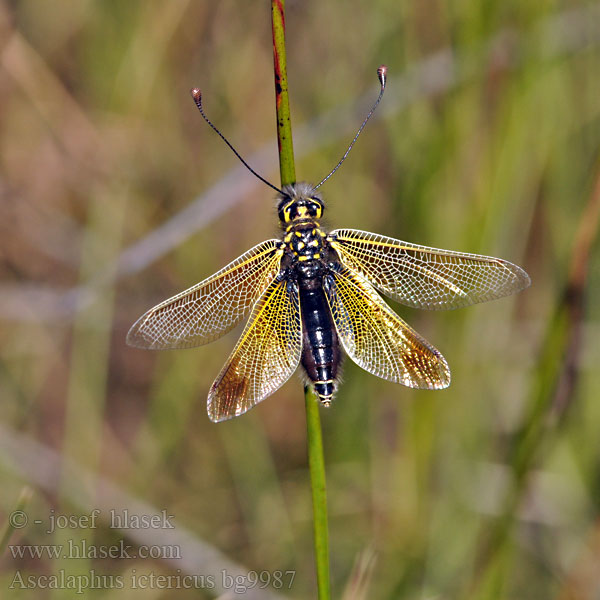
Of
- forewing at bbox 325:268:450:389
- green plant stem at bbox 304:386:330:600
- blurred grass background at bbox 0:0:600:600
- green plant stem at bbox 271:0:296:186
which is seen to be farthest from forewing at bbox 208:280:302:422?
blurred grass background at bbox 0:0:600:600

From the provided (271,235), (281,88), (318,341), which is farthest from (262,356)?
(271,235)

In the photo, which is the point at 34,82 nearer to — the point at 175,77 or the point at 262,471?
the point at 175,77

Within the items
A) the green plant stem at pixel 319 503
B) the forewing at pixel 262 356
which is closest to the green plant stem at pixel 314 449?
the green plant stem at pixel 319 503

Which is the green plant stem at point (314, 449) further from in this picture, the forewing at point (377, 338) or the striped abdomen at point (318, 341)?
the forewing at point (377, 338)

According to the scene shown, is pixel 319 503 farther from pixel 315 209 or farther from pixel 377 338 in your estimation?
pixel 315 209

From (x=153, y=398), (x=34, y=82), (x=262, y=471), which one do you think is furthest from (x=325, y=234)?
(x=34, y=82)
